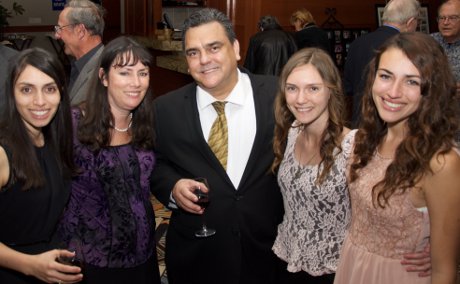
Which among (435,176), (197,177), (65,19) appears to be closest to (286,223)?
(197,177)

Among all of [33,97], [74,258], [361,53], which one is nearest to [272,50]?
[361,53]

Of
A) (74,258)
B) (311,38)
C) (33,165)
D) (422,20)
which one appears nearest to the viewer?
(74,258)

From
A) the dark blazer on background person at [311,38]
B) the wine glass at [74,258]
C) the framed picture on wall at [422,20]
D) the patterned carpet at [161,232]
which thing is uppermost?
the framed picture on wall at [422,20]

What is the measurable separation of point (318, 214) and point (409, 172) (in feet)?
1.52

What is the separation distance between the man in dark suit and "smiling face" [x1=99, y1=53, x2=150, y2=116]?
0.22m

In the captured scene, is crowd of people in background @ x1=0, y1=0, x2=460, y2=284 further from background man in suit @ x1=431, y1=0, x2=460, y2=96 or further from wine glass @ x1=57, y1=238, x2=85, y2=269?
background man in suit @ x1=431, y1=0, x2=460, y2=96

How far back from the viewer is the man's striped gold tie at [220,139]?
230 cm

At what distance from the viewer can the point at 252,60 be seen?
622cm

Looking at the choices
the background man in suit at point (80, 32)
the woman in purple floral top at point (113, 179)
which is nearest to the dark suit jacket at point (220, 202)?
the woman in purple floral top at point (113, 179)

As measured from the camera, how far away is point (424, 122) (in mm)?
1699

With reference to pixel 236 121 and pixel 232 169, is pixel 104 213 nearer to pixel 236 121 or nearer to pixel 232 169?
pixel 232 169

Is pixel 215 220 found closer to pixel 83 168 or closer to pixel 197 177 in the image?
pixel 197 177

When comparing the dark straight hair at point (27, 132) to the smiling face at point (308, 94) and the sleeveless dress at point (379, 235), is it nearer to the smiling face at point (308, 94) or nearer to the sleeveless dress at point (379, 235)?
the smiling face at point (308, 94)

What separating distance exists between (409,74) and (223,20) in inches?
39.3
